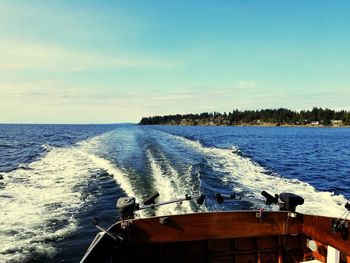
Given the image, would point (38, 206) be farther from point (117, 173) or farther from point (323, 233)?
point (323, 233)

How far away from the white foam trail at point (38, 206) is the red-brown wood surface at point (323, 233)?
671 cm

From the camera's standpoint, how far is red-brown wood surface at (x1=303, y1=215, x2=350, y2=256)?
762 centimetres

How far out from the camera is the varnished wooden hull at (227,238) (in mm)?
7866

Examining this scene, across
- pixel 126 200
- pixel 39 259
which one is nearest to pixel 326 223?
pixel 126 200

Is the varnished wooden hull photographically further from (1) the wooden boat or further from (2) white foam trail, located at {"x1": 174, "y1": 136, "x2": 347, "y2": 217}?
(2) white foam trail, located at {"x1": 174, "y1": 136, "x2": 347, "y2": 217}

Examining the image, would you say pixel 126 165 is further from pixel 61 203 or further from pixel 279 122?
pixel 279 122

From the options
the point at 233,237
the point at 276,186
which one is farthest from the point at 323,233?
the point at 276,186

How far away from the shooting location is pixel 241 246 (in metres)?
8.43

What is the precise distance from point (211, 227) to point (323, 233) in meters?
2.40

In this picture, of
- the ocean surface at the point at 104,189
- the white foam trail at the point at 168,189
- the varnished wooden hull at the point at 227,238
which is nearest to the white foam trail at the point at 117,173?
the ocean surface at the point at 104,189

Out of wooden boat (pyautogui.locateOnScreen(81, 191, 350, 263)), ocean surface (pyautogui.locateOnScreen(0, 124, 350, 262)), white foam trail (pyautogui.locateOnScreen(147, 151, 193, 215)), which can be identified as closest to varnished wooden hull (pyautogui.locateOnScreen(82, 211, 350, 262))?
wooden boat (pyautogui.locateOnScreen(81, 191, 350, 263))

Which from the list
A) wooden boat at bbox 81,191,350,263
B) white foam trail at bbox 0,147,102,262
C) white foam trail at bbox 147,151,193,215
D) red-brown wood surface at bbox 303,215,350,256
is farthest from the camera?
white foam trail at bbox 147,151,193,215

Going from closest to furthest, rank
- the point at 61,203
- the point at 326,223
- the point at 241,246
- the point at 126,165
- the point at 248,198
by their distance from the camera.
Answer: the point at 326,223 < the point at 241,246 < the point at 61,203 < the point at 248,198 < the point at 126,165

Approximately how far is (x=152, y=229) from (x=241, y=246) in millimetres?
2136
